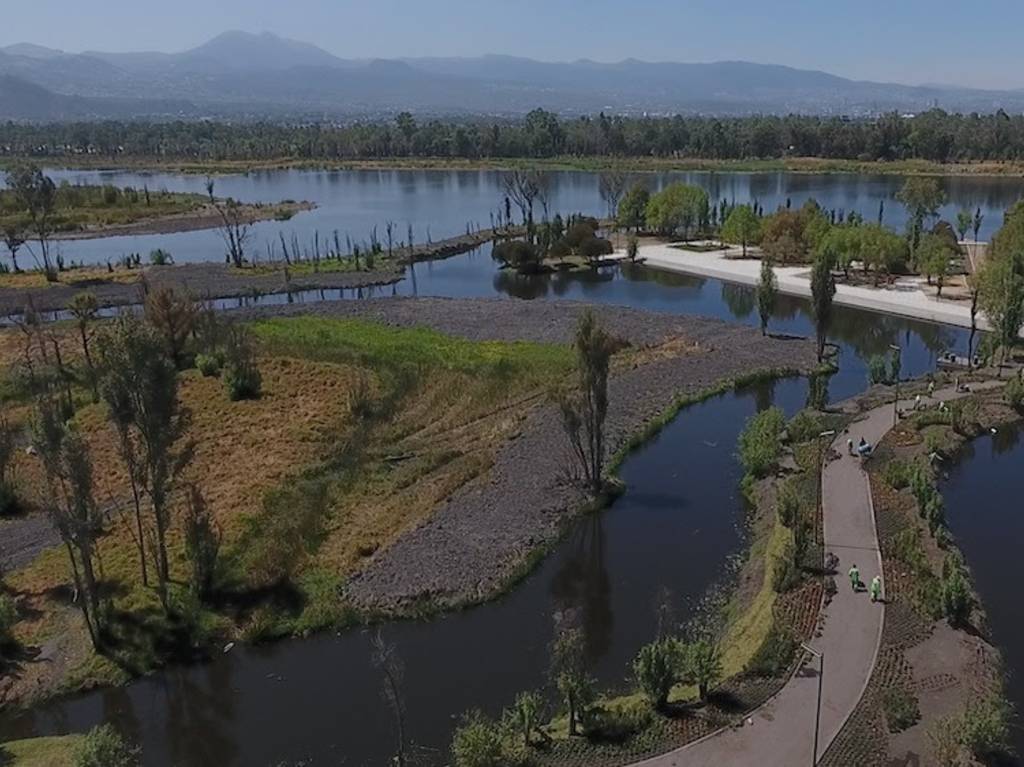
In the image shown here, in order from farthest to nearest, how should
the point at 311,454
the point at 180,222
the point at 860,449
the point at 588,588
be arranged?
the point at 180,222 → the point at 311,454 → the point at 860,449 → the point at 588,588

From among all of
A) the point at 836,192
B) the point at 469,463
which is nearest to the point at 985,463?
the point at 469,463

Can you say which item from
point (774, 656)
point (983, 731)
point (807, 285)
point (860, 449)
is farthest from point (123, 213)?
point (983, 731)

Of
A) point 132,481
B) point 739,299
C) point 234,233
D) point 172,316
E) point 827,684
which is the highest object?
point 234,233

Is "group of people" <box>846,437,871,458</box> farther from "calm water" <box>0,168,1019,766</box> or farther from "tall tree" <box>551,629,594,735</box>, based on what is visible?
"tall tree" <box>551,629,594,735</box>

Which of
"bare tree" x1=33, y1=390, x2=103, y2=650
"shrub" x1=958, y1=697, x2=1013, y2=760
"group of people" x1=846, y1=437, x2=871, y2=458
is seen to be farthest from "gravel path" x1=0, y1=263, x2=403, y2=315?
"shrub" x1=958, y1=697, x2=1013, y2=760

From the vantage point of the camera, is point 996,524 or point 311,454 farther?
point 311,454

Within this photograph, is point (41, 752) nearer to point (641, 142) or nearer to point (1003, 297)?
point (1003, 297)
